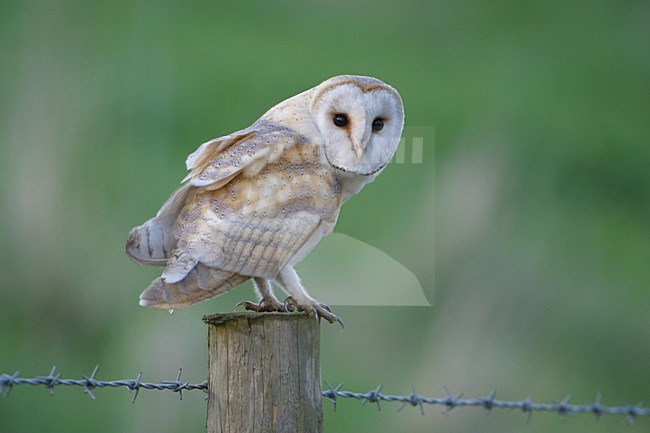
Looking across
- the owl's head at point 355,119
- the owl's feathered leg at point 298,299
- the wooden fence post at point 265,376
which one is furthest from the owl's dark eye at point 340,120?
the wooden fence post at point 265,376

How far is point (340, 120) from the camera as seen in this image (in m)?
2.16

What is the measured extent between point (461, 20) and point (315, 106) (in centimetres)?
651

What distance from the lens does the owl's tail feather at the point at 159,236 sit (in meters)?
2.07

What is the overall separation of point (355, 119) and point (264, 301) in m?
0.50

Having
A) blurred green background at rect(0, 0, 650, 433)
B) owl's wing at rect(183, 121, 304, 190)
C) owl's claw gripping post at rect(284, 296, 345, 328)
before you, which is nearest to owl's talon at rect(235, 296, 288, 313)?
owl's claw gripping post at rect(284, 296, 345, 328)

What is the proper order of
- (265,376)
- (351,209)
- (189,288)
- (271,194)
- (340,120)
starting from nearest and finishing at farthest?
1. (265,376)
2. (189,288)
3. (271,194)
4. (340,120)
5. (351,209)

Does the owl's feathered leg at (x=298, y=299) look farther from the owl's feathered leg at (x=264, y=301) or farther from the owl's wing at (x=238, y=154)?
the owl's wing at (x=238, y=154)

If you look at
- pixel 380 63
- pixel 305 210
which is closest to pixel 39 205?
pixel 380 63

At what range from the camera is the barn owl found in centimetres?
199

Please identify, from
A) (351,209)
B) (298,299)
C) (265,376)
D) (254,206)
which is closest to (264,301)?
(298,299)

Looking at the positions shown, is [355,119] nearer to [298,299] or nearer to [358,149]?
[358,149]

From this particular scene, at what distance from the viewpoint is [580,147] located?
711 cm

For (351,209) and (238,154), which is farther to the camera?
(351,209)

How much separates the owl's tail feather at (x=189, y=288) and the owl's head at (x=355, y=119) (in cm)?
38
